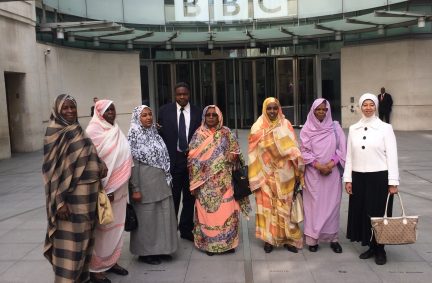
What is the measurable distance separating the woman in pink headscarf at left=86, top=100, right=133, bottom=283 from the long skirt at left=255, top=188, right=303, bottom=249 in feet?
4.75

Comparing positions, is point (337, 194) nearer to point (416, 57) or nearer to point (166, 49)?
point (416, 57)

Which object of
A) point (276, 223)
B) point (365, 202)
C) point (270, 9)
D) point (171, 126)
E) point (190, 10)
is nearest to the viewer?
point (365, 202)

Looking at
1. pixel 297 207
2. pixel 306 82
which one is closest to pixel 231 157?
pixel 297 207

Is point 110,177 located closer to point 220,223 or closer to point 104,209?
point 104,209

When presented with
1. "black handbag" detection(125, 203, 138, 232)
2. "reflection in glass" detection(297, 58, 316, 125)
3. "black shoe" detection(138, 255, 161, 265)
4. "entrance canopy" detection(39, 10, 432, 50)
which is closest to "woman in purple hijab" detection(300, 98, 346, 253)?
"black shoe" detection(138, 255, 161, 265)

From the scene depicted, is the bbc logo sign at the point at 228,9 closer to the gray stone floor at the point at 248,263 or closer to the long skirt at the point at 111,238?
the gray stone floor at the point at 248,263

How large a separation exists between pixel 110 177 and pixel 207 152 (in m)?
1.05

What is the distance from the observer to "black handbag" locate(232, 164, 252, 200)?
4578 millimetres

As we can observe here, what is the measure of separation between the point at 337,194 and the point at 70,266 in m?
2.65

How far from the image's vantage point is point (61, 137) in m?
3.44

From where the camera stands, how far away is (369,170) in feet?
13.8

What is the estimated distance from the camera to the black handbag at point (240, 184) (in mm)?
4578

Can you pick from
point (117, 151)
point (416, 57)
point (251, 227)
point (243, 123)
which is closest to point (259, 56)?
point (243, 123)

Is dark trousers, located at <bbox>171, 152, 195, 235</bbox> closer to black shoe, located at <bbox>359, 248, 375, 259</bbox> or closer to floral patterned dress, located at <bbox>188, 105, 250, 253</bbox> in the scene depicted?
floral patterned dress, located at <bbox>188, 105, 250, 253</bbox>
